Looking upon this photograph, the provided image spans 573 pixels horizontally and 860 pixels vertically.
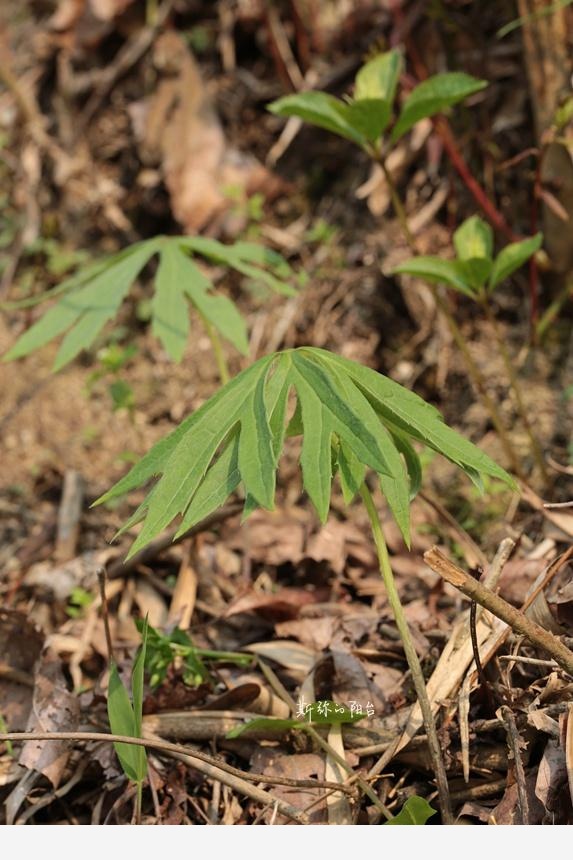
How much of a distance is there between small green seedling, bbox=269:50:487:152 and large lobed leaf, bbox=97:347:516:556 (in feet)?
2.59

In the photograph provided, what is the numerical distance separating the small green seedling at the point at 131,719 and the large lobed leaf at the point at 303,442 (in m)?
0.26

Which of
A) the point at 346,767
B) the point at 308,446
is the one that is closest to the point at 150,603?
the point at 346,767

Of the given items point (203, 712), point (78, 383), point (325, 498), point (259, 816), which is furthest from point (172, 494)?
point (78, 383)

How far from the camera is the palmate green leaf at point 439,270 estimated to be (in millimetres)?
1913

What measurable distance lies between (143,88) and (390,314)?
1.55 metres

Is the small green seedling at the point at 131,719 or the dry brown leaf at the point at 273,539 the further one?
the dry brown leaf at the point at 273,539

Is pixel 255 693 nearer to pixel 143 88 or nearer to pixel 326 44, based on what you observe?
pixel 326 44

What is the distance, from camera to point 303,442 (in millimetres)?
1188

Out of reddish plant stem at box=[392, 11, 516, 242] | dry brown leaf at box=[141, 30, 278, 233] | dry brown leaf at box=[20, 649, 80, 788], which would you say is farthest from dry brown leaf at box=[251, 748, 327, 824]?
dry brown leaf at box=[141, 30, 278, 233]

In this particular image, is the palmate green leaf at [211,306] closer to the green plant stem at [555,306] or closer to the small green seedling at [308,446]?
the small green seedling at [308,446]

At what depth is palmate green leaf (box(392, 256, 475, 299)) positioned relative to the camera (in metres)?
1.91

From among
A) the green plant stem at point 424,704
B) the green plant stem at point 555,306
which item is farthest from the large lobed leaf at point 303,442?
the green plant stem at point 555,306

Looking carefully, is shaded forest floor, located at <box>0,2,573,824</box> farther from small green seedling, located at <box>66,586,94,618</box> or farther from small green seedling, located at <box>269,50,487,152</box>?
small green seedling, located at <box>269,50,487,152</box>

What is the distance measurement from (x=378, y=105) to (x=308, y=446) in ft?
3.21
